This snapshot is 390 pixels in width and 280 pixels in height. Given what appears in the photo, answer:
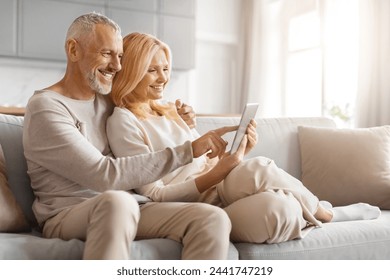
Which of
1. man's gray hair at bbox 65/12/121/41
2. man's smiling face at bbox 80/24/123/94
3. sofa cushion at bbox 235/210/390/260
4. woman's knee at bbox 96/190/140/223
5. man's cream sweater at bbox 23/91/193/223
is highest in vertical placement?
man's gray hair at bbox 65/12/121/41

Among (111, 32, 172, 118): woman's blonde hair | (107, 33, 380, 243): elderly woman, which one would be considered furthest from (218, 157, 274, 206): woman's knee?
(111, 32, 172, 118): woman's blonde hair

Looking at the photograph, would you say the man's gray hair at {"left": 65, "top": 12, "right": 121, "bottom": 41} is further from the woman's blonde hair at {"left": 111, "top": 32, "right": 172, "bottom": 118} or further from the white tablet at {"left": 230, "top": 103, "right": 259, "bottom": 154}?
the white tablet at {"left": 230, "top": 103, "right": 259, "bottom": 154}

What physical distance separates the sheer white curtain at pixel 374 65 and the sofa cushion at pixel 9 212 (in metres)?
2.92

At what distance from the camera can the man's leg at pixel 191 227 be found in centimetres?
146

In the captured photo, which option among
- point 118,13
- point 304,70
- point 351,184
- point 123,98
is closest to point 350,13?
point 304,70

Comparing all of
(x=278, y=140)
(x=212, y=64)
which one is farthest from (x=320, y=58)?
(x=278, y=140)

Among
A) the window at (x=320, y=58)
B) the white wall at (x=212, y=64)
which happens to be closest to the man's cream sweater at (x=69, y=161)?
the window at (x=320, y=58)

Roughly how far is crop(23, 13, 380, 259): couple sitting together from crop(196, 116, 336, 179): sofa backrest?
523 millimetres

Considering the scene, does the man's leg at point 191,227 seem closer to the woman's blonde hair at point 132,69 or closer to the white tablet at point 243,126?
the white tablet at point 243,126

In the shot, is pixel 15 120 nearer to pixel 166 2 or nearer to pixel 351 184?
pixel 351 184

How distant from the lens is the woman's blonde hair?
189 centimetres

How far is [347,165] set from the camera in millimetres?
2418

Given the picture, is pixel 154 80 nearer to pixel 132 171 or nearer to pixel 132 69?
pixel 132 69

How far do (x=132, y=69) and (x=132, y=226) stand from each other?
703 millimetres
